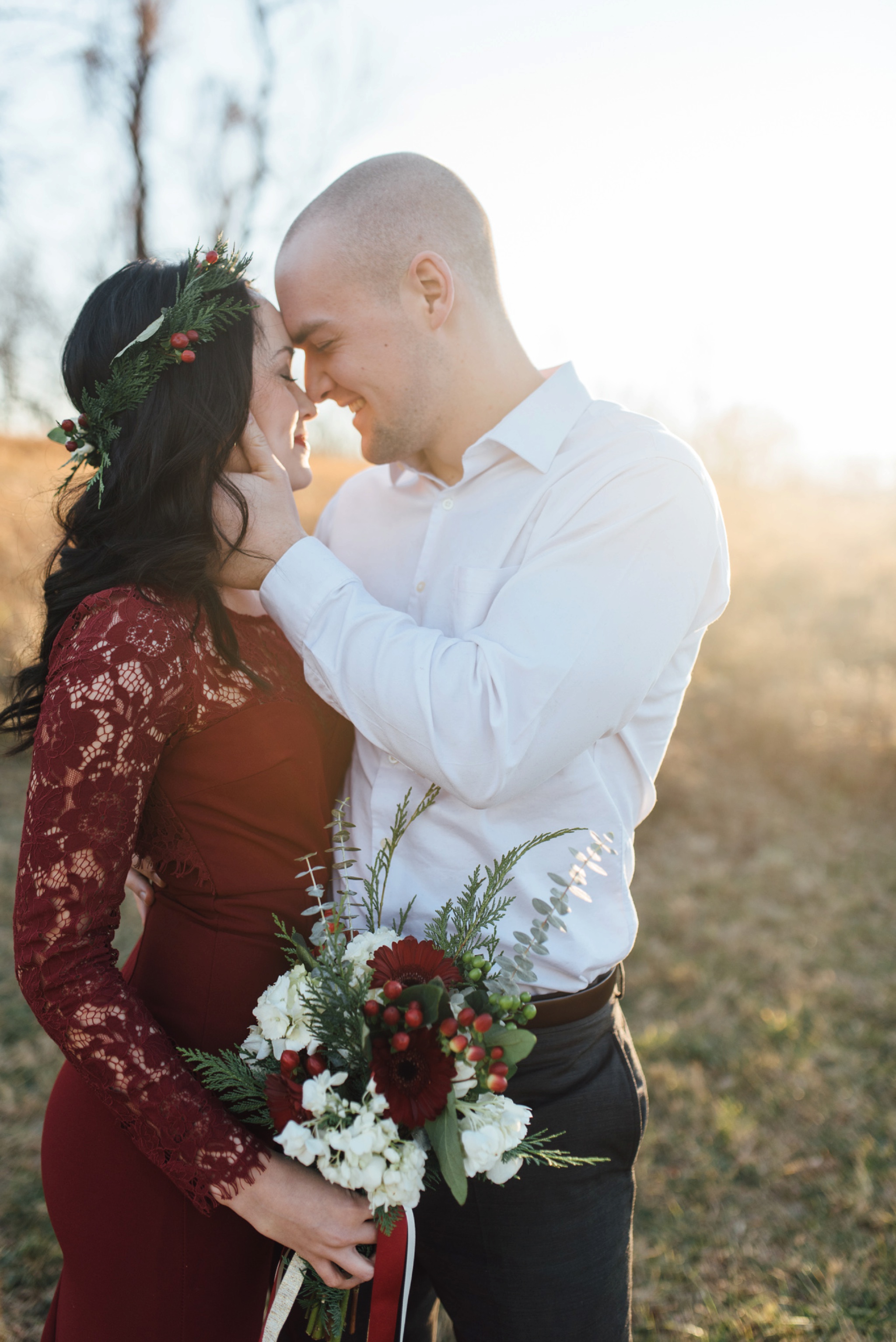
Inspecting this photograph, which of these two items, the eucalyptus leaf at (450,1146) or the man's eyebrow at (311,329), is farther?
the man's eyebrow at (311,329)

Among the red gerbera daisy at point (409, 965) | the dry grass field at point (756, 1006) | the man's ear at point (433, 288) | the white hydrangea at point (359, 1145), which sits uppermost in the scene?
the man's ear at point (433, 288)

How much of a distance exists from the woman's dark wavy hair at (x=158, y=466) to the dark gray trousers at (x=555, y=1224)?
1021 mm

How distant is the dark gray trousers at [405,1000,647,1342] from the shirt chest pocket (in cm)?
82

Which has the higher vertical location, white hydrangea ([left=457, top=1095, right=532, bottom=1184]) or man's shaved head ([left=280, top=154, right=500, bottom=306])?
man's shaved head ([left=280, top=154, right=500, bottom=306])

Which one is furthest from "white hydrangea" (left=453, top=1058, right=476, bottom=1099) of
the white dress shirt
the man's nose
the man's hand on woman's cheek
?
the man's nose

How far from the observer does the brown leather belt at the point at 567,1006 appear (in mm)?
1679

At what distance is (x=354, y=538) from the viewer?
7.35 ft

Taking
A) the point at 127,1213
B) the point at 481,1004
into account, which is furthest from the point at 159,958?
the point at 481,1004

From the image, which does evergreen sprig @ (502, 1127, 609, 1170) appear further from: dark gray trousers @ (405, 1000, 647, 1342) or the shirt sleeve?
the shirt sleeve

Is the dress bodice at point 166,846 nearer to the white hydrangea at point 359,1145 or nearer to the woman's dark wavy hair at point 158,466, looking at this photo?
the woman's dark wavy hair at point 158,466

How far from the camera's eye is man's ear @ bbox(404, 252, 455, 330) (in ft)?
6.70

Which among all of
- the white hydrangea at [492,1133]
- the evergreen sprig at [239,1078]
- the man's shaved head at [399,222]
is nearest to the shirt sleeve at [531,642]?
the white hydrangea at [492,1133]

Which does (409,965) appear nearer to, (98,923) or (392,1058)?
(392,1058)

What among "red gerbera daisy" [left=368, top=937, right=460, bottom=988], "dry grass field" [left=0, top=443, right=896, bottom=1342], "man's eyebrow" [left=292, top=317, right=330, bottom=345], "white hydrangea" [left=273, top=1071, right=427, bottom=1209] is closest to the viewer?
"white hydrangea" [left=273, top=1071, right=427, bottom=1209]
